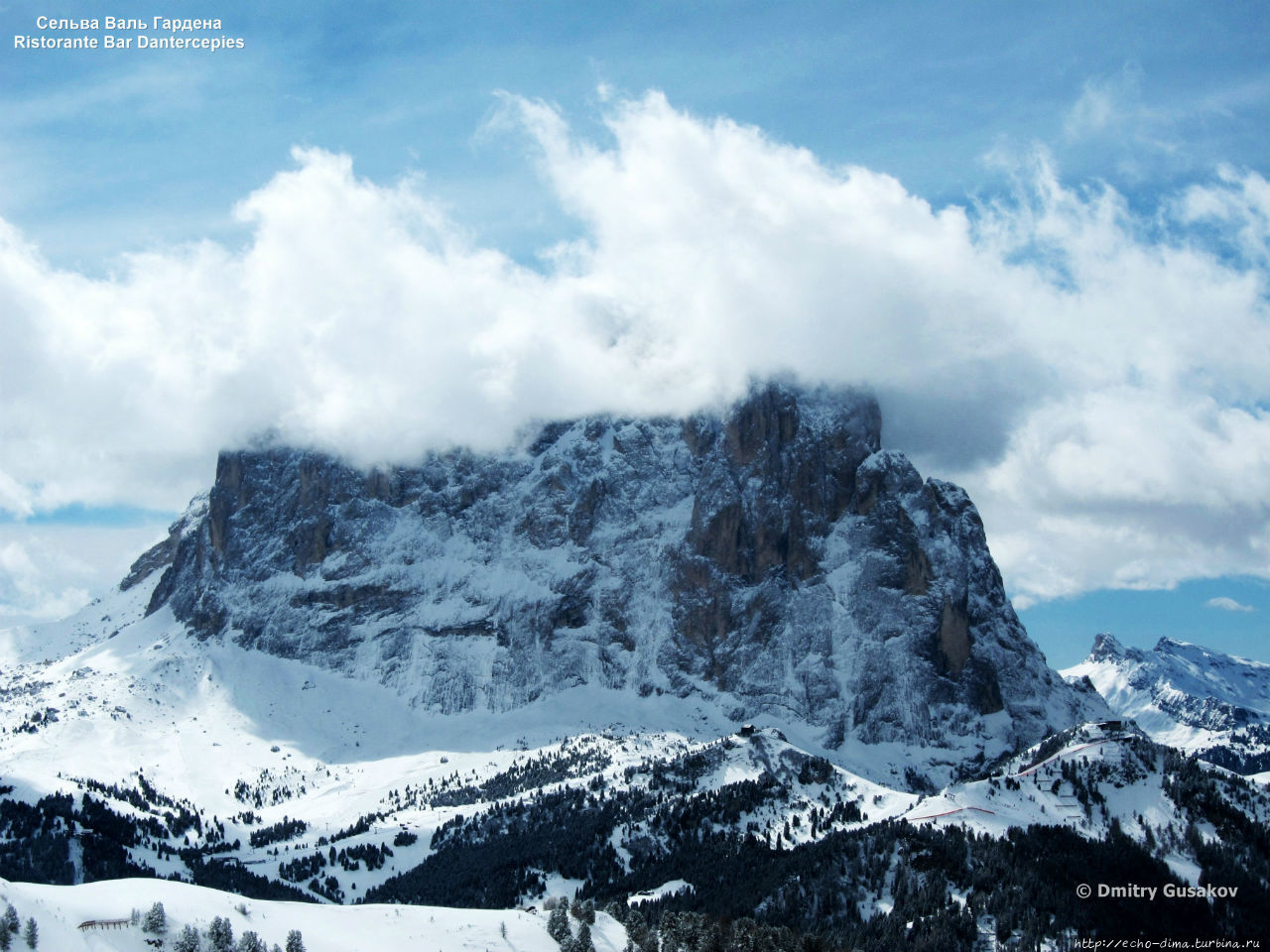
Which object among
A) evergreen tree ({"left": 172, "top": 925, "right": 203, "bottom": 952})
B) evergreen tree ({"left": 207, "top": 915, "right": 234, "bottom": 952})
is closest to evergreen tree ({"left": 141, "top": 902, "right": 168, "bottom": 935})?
evergreen tree ({"left": 172, "top": 925, "right": 203, "bottom": 952})

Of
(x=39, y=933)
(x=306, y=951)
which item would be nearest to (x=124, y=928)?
(x=39, y=933)

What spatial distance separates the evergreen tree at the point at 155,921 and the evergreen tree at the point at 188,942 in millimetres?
2374

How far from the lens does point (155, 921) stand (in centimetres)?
18175

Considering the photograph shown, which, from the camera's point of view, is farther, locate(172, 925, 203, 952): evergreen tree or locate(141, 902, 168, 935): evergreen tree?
locate(141, 902, 168, 935): evergreen tree

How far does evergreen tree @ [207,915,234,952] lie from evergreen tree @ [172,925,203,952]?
1.69 m

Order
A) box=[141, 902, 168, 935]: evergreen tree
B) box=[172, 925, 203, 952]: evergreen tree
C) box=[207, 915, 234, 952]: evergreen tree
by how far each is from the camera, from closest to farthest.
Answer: box=[172, 925, 203, 952]: evergreen tree → box=[141, 902, 168, 935]: evergreen tree → box=[207, 915, 234, 952]: evergreen tree

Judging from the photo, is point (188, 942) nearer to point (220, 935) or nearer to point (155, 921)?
point (220, 935)

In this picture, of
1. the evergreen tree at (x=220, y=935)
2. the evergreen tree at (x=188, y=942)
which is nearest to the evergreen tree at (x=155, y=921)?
the evergreen tree at (x=188, y=942)

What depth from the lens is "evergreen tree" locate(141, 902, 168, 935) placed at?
181m

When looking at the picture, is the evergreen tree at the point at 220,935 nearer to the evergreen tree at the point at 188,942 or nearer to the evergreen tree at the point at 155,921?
the evergreen tree at the point at 188,942

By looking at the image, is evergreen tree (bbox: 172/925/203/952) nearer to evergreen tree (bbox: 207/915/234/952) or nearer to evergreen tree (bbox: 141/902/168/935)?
evergreen tree (bbox: 207/915/234/952)

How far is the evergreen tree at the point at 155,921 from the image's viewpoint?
18125 centimetres

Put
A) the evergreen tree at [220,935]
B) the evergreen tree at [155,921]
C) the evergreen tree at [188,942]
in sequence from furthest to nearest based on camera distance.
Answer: the evergreen tree at [220,935], the evergreen tree at [155,921], the evergreen tree at [188,942]

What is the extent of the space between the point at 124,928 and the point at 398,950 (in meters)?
39.2
